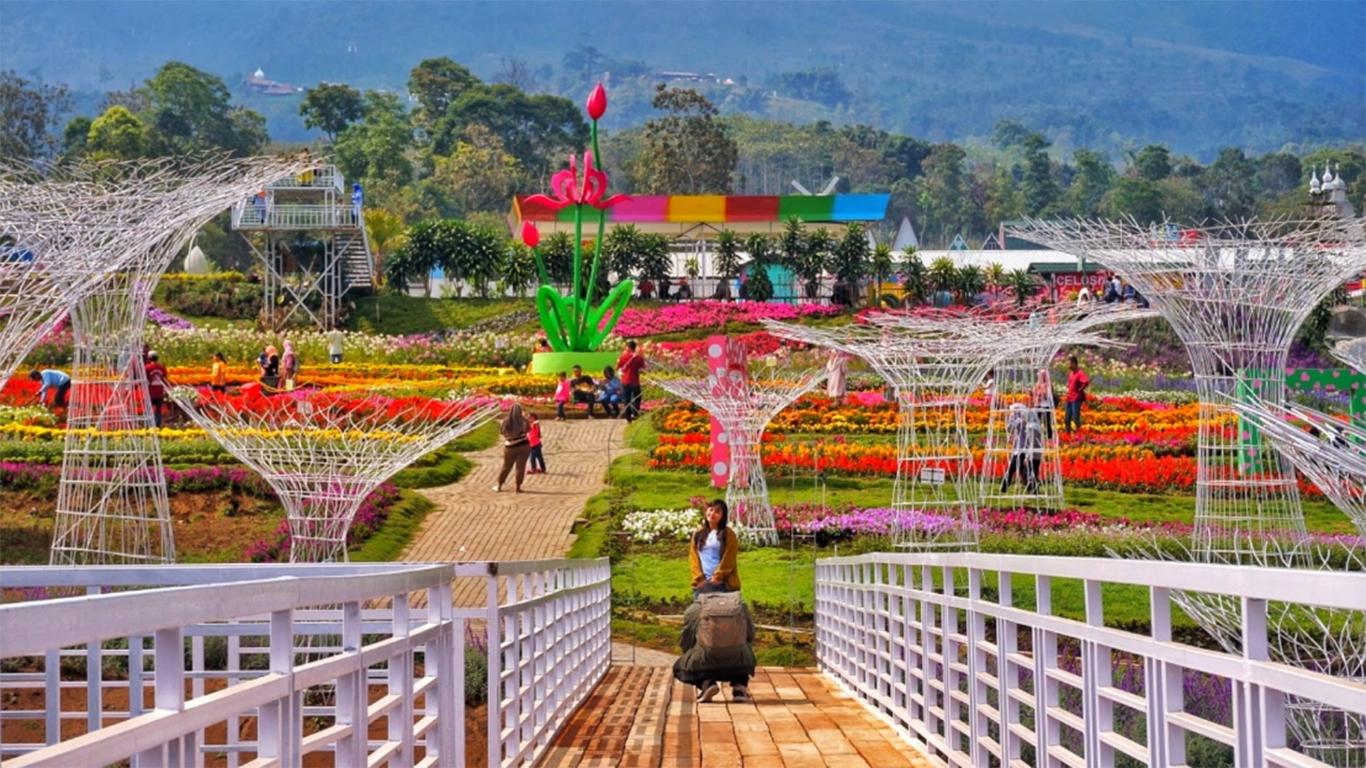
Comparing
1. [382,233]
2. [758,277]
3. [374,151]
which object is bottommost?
[758,277]

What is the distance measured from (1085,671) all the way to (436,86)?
441 ft

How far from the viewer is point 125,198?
1620 centimetres

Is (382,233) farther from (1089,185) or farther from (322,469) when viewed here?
(1089,185)

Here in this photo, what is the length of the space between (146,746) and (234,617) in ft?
2.06

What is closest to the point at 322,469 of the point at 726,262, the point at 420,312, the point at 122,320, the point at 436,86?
the point at 122,320

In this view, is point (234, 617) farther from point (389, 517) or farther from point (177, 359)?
point (177, 359)

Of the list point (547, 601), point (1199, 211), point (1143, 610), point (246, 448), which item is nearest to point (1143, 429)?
point (1143, 610)

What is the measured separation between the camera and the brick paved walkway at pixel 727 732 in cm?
972

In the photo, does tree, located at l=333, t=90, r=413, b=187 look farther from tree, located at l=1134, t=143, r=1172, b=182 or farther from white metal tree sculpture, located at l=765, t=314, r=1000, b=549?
white metal tree sculpture, located at l=765, t=314, r=1000, b=549

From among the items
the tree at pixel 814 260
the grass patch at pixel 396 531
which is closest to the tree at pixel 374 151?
the tree at pixel 814 260

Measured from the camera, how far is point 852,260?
5512 cm

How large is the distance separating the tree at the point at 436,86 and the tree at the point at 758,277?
268 ft

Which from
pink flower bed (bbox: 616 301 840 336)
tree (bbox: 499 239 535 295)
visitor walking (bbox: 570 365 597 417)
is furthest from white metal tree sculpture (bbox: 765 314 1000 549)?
tree (bbox: 499 239 535 295)

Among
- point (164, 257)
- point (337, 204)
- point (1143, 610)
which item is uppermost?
point (337, 204)
